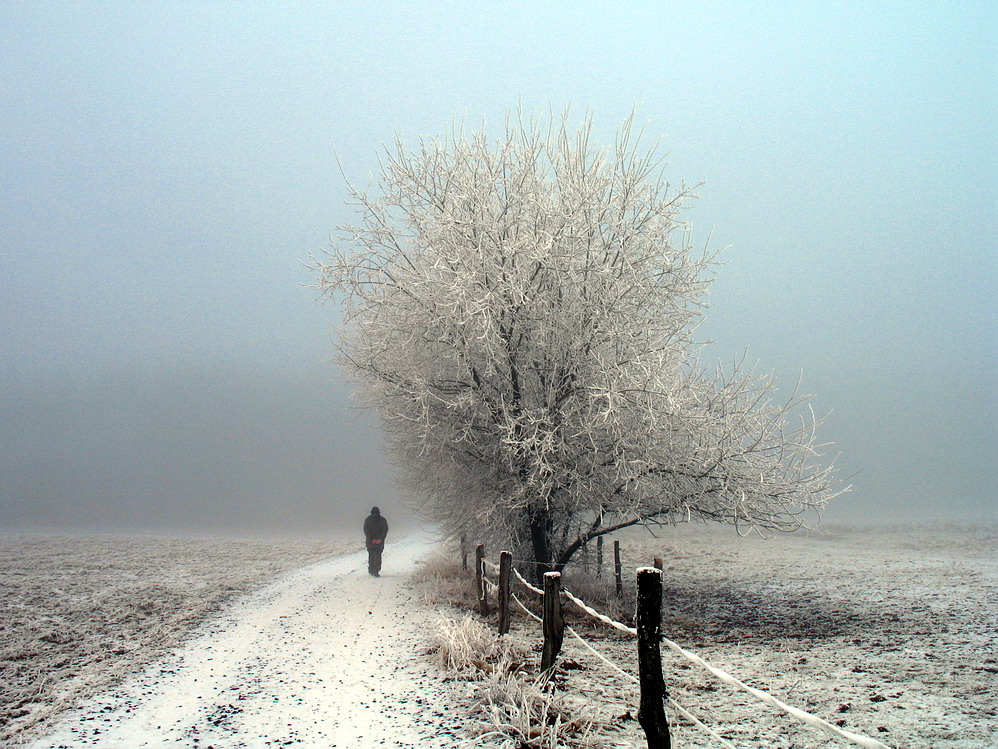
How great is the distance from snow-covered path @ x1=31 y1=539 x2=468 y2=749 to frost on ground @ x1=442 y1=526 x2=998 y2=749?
5.59 ft

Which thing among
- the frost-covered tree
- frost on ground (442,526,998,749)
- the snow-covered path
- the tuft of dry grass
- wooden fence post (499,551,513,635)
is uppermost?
the frost-covered tree

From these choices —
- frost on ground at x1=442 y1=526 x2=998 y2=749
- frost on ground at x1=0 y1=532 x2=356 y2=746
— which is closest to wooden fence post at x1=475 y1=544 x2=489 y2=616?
frost on ground at x1=442 y1=526 x2=998 y2=749

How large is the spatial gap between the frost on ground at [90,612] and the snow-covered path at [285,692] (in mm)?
486

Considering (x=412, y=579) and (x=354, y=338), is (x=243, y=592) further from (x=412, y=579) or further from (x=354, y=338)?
(x=354, y=338)

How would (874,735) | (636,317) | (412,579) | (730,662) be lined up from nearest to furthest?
(874,735) → (730,662) → (636,317) → (412,579)

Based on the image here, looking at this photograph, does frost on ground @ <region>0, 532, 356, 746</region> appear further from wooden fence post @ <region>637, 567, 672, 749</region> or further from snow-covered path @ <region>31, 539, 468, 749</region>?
wooden fence post @ <region>637, 567, 672, 749</region>

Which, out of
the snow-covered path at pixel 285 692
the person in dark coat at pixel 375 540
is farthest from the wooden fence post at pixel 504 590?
→ the person in dark coat at pixel 375 540

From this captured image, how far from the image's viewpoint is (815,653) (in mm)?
9141

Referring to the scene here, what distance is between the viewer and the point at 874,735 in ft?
19.2

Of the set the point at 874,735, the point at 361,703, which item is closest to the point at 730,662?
the point at 874,735

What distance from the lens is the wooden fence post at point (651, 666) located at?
448cm

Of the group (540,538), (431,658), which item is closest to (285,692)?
(431,658)

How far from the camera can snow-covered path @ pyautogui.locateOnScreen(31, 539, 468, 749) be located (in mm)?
5961

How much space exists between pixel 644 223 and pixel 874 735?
8921 millimetres
